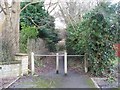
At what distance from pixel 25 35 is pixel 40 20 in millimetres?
1007

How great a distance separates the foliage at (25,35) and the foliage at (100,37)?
1917 millimetres

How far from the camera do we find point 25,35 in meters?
7.64

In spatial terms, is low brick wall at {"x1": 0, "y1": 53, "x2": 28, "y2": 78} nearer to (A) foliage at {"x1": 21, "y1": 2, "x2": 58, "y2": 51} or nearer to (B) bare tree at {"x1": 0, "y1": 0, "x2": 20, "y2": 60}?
(B) bare tree at {"x1": 0, "y1": 0, "x2": 20, "y2": 60}

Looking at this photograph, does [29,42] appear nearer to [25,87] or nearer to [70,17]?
[70,17]

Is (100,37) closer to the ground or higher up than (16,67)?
higher up

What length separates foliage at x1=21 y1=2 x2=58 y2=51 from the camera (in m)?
8.21

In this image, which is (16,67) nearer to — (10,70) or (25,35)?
(10,70)

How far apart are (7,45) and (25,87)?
6.90 feet

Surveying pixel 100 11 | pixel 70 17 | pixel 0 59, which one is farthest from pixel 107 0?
pixel 0 59

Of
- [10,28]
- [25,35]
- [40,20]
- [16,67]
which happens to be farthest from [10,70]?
[40,20]

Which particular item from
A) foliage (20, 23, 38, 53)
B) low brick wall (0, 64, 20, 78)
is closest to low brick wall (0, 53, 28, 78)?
low brick wall (0, 64, 20, 78)

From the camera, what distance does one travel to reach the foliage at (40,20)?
26.9 feet


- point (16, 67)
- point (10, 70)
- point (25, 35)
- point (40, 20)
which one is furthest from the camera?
point (40, 20)

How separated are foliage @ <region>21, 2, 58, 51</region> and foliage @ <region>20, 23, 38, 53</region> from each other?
382 millimetres
